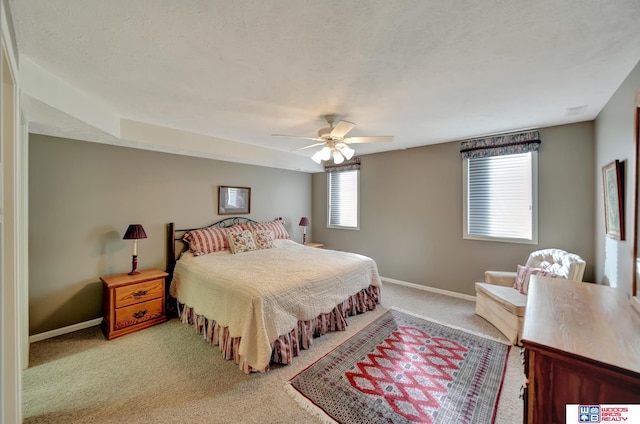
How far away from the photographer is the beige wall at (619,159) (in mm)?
1780

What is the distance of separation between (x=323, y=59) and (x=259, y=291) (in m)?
1.92

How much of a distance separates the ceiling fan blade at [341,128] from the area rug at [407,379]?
7.35 ft

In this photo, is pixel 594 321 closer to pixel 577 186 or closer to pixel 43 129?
pixel 577 186

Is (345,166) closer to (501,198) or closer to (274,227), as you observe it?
(274,227)

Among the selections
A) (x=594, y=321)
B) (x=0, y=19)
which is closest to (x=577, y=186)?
(x=594, y=321)

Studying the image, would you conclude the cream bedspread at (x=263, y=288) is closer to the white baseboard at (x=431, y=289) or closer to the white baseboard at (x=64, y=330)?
the white baseboard at (x=64, y=330)

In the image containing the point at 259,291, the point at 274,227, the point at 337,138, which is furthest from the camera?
the point at 274,227

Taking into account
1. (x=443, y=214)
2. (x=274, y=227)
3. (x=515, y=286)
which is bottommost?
(x=515, y=286)

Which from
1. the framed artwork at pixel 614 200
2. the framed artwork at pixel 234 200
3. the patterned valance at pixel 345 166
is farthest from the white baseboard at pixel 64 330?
the framed artwork at pixel 614 200

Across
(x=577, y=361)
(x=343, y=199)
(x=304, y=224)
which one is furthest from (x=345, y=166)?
(x=577, y=361)

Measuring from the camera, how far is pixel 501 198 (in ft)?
11.8

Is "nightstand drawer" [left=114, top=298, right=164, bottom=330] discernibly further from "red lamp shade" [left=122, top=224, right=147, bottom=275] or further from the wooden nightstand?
"red lamp shade" [left=122, top=224, right=147, bottom=275]

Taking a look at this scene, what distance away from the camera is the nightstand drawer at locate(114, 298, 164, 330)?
2.82 m

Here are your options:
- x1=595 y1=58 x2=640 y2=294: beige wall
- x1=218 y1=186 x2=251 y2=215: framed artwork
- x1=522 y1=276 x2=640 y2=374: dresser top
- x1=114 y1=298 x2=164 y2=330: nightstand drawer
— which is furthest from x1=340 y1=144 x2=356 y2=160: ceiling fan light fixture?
x1=114 y1=298 x2=164 y2=330: nightstand drawer
